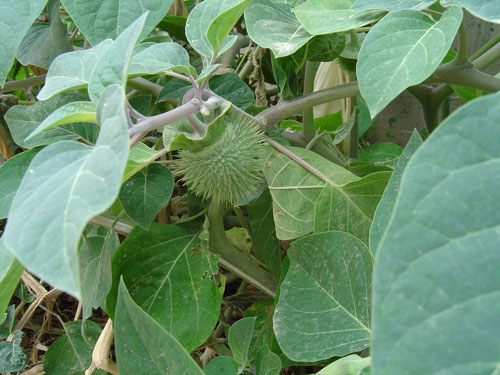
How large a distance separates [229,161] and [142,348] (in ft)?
0.78

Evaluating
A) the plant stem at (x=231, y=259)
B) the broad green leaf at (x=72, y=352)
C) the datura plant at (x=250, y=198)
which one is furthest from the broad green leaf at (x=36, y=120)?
the broad green leaf at (x=72, y=352)

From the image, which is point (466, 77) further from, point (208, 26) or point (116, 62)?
point (116, 62)

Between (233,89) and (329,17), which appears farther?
(233,89)

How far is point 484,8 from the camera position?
458mm

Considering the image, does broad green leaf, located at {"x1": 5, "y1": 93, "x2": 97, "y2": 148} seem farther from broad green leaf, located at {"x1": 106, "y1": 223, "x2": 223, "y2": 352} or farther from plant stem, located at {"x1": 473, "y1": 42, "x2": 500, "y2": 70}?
plant stem, located at {"x1": 473, "y1": 42, "x2": 500, "y2": 70}

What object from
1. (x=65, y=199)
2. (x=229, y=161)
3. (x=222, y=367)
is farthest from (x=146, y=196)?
(x=65, y=199)

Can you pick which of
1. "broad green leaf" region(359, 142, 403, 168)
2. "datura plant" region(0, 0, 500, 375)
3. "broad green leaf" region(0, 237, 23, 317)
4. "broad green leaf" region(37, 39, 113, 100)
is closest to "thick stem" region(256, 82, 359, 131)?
"datura plant" region(0, 0, 500, 375)

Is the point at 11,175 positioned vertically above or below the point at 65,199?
below

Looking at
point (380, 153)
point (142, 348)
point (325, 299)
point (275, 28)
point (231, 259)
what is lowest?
point (380, 153)

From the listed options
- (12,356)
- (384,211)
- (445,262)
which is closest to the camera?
(445,262)

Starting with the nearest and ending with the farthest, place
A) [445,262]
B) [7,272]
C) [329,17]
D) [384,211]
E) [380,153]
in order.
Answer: [445,262] < [7,272] < [384,211] < [329,17] < [380,153]

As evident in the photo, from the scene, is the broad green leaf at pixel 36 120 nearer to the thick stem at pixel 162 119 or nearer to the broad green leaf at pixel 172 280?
the broad green leaf at pixel 172 280

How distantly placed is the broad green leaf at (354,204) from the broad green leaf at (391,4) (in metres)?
0.20

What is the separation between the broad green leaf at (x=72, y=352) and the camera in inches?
32.0
